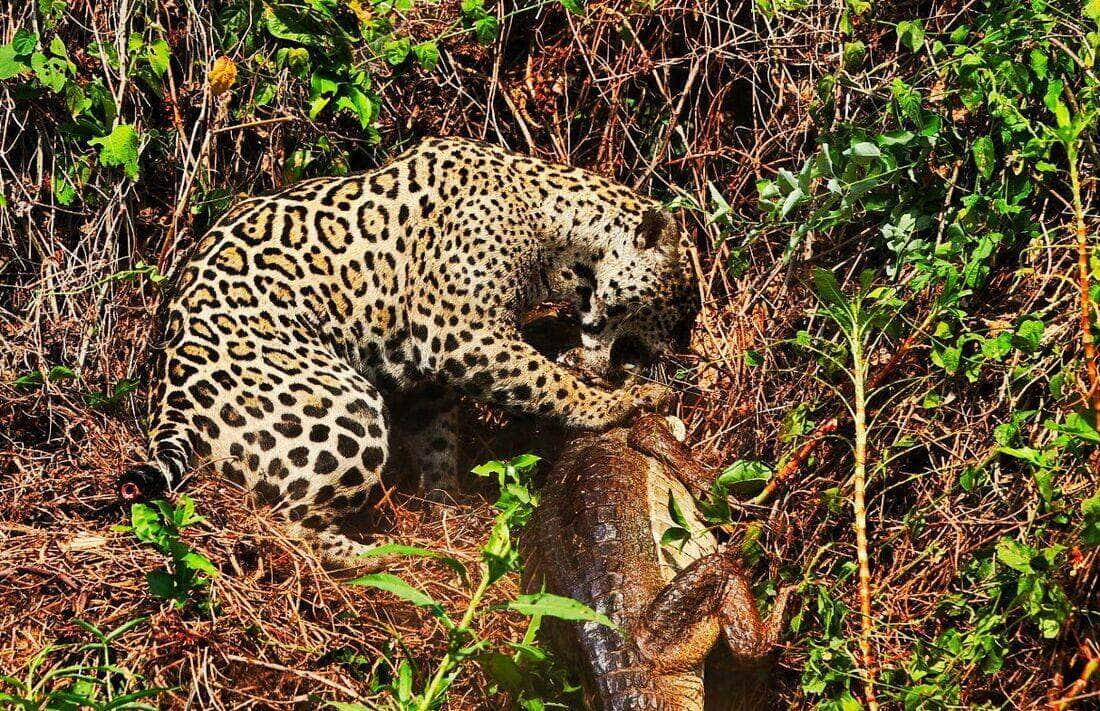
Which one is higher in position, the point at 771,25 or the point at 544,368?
the point at 771,25

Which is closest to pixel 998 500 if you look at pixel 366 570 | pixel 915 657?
pixel 915 657

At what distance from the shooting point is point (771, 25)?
6621mm

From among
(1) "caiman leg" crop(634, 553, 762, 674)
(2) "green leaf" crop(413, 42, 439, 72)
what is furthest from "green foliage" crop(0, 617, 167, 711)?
(2) "green leaf" crop(413, 42, 439, 72)

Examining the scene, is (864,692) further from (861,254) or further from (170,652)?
(170,652)

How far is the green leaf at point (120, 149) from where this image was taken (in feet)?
19.6

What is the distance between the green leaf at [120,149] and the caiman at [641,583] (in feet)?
9.52

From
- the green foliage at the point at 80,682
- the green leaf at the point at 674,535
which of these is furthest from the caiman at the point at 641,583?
the green foliage at the point at 80,682

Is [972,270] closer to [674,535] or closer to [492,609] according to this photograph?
[674,535]

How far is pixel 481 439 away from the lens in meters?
6.50

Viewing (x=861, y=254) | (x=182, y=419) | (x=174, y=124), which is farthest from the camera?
(x=174, y=124)

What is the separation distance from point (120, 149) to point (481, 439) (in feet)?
8.55

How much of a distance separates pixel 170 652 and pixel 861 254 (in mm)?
3797

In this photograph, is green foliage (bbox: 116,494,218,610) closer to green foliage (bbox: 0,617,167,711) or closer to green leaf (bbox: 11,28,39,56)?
green foliage (bbox: 0,617,167,711)

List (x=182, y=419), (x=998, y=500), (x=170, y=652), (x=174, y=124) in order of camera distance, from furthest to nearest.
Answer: (x=174, y=124)
(x=182, y=419)
(x=998, y=500)
(x=170, y=652)
